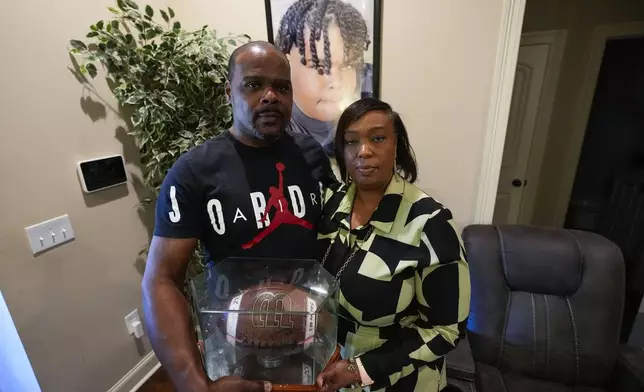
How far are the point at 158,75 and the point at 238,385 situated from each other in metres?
1.33

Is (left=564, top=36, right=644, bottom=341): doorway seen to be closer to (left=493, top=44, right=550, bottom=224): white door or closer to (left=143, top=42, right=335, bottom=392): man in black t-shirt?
(left=493, top=44, right=550, bottom=224): white door

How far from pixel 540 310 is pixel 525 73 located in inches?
71.2

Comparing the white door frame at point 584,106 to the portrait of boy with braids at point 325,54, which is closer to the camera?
the portrait of boy with braids at point 325,54

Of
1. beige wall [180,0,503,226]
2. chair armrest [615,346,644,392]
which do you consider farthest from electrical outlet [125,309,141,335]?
chair armrest [615,346,644,392]

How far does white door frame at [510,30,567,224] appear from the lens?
222cm

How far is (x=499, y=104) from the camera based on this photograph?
1.36 meters

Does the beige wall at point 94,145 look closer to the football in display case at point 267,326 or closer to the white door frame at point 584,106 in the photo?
the football in display case at point 267,326

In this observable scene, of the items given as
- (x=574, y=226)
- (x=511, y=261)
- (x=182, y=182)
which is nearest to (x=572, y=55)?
(x=574, y=226)

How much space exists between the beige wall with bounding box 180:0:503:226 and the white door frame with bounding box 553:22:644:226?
155cm

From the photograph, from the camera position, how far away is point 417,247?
749mm

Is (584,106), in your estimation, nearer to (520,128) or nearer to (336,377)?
(520,128)

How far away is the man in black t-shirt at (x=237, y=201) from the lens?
70 cm

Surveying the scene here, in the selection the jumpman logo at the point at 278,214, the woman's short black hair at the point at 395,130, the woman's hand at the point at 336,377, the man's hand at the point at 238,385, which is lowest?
the woman's hand at the point at 336,377

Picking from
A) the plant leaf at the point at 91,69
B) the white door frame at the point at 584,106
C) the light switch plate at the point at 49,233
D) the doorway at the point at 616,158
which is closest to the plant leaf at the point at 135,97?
the plant leaf at the point at 91,69
